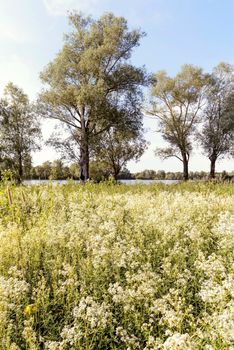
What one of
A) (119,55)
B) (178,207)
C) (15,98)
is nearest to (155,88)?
(119,55)

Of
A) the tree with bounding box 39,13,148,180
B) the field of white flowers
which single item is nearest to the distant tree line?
the tree with bounding box 39,13,148,180

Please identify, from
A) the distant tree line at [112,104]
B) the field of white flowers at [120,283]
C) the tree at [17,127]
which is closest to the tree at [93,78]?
the distant tree line at [112,104]

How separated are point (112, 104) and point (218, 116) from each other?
54.5ft

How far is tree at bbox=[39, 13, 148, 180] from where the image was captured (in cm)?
2648

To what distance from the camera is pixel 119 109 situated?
90.0 feet

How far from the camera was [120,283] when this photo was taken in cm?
378

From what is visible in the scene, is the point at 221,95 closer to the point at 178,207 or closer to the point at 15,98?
the point at 15,98

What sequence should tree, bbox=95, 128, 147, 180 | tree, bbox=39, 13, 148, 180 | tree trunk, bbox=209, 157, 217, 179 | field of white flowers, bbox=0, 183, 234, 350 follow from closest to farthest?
field of white flowers, bbox=0, 183, 234, 350 < tree, bbox=39, 13, 148, 180 < tree, bbox=95, 128, 147, 180 < tree trunk, bbox=209, 157, 217, 179

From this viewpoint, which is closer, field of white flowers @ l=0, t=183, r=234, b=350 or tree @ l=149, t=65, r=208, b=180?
field of white flowers @ l=0, t=183, r=234, b=350

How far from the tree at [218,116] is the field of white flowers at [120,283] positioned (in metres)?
30.0

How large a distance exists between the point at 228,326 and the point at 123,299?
1.07m

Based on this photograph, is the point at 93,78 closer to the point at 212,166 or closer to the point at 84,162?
the point at 84,162

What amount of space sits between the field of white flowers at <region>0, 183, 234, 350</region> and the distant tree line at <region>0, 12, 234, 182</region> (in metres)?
14.5

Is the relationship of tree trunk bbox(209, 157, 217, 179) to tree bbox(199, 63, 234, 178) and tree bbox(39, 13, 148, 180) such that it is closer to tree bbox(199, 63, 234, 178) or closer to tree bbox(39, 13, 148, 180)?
tree bbox(199, 63, 234, 178)
